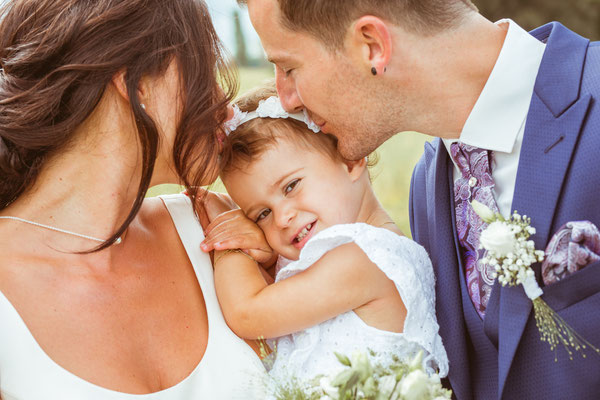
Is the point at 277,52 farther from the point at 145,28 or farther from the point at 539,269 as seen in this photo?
the point at 539,269

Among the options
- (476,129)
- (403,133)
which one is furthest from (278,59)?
(403,133)

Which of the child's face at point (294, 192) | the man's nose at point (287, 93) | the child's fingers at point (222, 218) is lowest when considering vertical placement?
the child's fingers at point (222, 218)

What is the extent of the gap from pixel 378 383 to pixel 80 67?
146 cm

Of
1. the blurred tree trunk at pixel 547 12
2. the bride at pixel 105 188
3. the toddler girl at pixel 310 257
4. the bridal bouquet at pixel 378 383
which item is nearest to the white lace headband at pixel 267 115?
the toddler girl at pixel 310 257

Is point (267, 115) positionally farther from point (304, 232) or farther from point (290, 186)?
point (304, 232)

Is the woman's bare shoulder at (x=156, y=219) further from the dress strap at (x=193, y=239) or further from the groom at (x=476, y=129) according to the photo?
the groom at (x=476, y=129)

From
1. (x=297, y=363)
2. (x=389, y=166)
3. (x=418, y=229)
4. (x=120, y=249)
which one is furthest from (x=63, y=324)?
(x=389, y=166)

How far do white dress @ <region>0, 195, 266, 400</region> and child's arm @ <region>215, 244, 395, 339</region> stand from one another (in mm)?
96

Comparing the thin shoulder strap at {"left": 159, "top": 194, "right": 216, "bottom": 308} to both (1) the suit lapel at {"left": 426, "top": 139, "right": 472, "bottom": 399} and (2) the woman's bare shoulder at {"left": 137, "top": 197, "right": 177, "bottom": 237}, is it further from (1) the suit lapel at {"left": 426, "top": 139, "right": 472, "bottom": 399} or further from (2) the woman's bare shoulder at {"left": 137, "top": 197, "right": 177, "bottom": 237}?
(1) the suit lapel at {"left": 426, "top": 139, "right": 472, "bottom": 399}

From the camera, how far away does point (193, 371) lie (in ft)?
7.75

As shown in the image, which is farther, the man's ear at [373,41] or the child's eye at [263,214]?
the child's eye at [263,214]

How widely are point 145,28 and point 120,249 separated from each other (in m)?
0.87

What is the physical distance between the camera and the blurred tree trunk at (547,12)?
53.9 ft

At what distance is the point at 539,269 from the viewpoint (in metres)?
2.30
